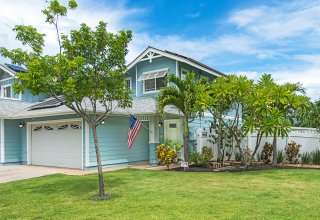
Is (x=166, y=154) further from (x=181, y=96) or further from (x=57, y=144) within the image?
(x=57, y=144)

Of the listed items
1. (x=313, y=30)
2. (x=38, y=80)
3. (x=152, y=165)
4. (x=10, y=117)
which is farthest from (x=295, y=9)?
(x=10, y=117)

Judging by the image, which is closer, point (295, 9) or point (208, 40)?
point (295, 9)

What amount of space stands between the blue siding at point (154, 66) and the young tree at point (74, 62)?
8.88 metres

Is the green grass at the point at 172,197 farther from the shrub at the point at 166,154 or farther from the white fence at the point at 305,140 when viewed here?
the white fence at the point at 305,140

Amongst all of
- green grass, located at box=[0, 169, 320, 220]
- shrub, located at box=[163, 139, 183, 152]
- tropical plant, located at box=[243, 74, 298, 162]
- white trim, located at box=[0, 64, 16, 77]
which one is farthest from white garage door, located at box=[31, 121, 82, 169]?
tropical plant, located at box=[243, 74, 298, 162]

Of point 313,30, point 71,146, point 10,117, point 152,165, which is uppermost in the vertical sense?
point 313,30

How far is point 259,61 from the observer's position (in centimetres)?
2375

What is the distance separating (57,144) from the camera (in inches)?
633

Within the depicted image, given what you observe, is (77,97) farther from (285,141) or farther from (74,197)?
(285,141)

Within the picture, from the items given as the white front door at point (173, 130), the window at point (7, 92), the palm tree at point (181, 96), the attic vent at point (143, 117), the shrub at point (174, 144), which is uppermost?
the window at point (7, 92)

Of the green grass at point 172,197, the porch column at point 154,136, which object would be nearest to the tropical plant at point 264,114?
the green grass at point 172,197

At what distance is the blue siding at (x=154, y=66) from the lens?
57.9ft

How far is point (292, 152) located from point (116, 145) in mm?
8681

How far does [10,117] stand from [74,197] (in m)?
10.5
